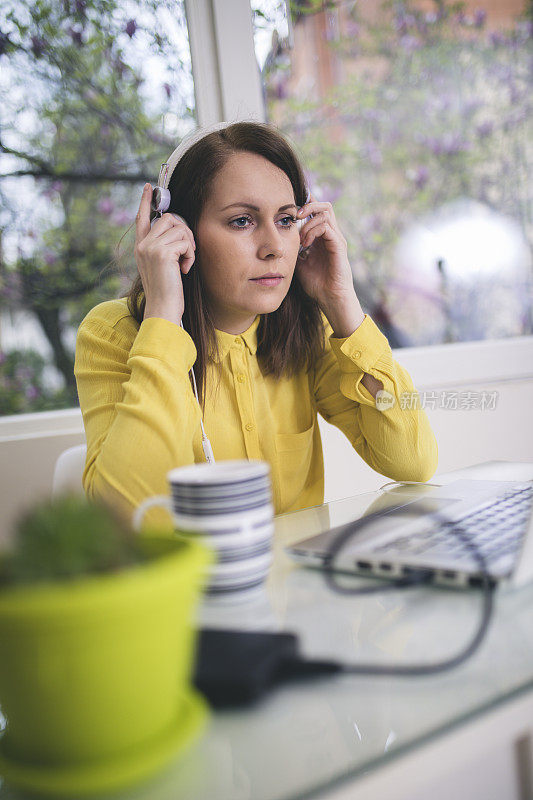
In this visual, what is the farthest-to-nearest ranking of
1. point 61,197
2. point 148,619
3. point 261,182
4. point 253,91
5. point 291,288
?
point 253,91
point 61,197
point 291,288
point 261,182
point 148,619

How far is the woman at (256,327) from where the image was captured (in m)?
1.29

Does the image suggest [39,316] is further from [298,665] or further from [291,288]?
[298,665]

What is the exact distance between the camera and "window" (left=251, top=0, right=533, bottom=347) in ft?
7.89

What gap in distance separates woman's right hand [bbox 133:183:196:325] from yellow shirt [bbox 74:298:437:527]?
0.06m

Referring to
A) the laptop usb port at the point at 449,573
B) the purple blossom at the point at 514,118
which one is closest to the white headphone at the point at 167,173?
the laptop usb port at the point at 449,573

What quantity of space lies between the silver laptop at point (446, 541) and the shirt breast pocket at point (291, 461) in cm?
46

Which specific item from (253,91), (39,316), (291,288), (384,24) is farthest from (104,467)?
(384,24)

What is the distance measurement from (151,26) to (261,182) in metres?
1.09

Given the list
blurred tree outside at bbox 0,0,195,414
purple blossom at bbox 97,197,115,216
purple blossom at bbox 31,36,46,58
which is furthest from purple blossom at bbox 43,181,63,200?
purple blossom at bbox 31,36,46,58

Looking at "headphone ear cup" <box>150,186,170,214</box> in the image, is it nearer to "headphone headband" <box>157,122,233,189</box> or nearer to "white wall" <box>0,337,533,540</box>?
"headphone headband" <box>157,122,233,189</box>

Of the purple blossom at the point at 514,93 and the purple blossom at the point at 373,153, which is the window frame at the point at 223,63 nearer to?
the purple blossom at the point at 373,153

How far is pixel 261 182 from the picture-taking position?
4.44ft

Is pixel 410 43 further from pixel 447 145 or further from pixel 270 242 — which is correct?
pixel 270 242

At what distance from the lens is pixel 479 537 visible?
73 centimetres
